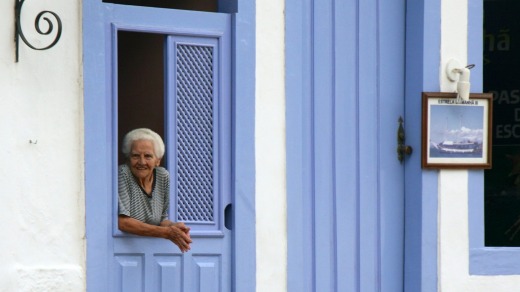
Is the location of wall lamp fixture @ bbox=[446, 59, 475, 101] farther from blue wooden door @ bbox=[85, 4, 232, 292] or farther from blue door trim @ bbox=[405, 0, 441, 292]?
blue wooden door @ bbox=[85, 4, 232, 292]

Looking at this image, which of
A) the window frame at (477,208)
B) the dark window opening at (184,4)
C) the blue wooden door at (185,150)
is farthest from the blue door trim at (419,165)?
the dark window opening at (184,4)

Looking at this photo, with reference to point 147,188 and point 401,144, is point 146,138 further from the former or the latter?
point 401,144

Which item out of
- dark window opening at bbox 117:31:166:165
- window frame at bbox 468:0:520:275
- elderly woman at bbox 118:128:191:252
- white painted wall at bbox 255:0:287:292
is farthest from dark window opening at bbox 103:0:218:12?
window frame at bbox 468:0:520:275

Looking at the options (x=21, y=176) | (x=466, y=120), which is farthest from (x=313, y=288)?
(x=21, y=176)

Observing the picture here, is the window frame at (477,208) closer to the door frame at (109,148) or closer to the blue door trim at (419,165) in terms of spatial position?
the blue door trim at (419,165)

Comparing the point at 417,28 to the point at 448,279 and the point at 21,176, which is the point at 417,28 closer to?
the point at 448,279

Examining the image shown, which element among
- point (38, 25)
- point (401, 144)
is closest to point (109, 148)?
point (38, 25)

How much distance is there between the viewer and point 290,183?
1026 centimetres

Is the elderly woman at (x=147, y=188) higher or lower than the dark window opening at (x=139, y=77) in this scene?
lower

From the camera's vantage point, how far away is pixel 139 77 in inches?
461

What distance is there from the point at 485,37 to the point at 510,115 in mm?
649

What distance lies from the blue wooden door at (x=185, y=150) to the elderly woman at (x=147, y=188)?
0.08 meters

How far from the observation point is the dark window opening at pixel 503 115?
11727mm

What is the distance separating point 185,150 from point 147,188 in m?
0.36
